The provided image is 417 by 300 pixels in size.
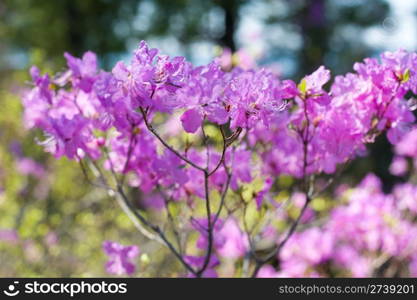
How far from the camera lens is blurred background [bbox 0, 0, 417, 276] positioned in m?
3.51

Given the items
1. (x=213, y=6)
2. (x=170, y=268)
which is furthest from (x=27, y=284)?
(x=213, y=6)
